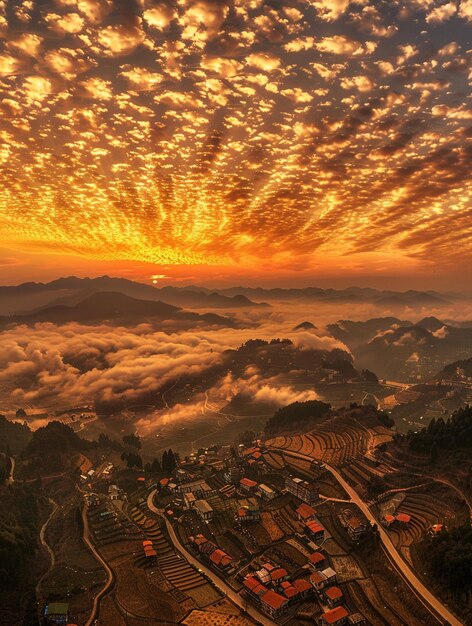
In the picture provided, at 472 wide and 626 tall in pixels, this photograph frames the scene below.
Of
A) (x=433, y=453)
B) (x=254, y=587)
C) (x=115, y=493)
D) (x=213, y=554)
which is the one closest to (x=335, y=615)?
(x=254, y=587)

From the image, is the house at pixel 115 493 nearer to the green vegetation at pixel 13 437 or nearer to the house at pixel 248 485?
the house at pixel 248 485

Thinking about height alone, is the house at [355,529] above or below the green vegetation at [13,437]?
above

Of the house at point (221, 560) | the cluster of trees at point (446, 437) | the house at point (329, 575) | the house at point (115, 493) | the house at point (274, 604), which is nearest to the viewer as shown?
the house at point (274, 604)

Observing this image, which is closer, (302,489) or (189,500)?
(302,489)

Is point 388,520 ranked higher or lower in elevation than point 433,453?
lower

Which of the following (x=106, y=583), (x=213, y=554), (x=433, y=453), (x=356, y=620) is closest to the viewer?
(x=356, y=620)

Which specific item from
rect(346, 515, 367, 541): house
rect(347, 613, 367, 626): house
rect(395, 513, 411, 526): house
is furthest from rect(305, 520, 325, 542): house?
rect(347, 613, 367, 626): house

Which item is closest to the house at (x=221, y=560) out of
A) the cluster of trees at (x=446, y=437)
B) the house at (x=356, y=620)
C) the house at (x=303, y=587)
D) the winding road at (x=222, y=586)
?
the winding road at (x=222, y=586)

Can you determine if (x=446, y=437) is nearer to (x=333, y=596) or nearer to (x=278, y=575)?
(x=333, y=596)
